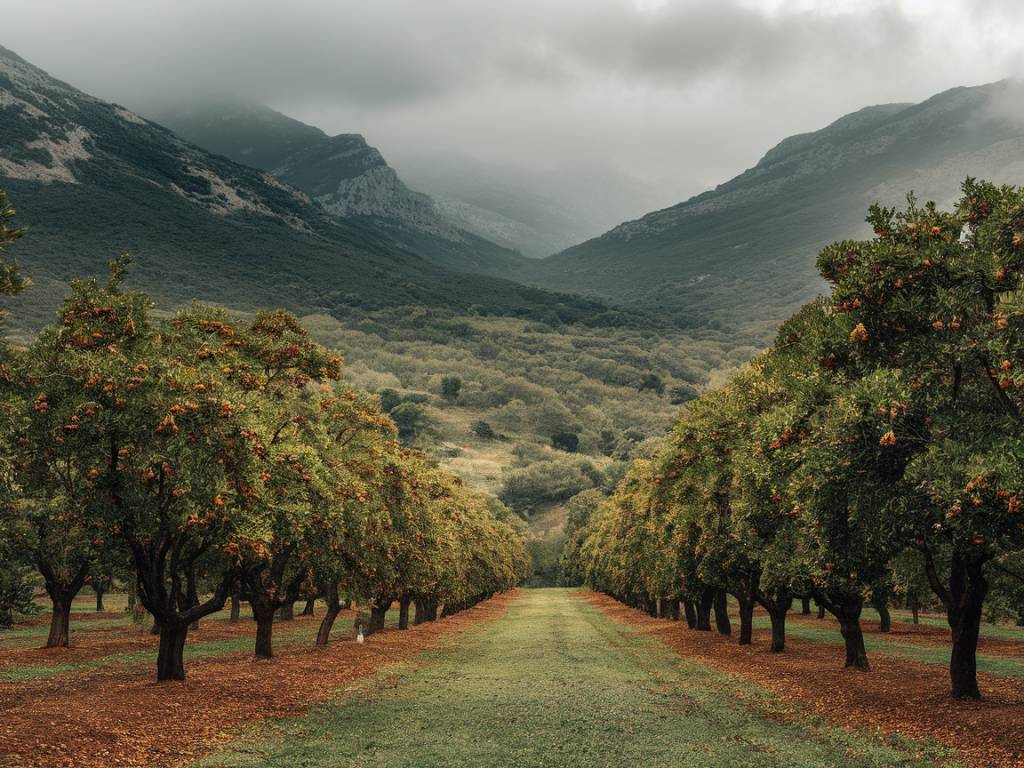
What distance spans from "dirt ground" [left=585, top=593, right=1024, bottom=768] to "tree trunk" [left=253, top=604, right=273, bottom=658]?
67.2 ft

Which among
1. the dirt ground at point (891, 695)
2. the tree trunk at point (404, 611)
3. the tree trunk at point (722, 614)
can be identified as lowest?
the tree trunk at point (404, 611)

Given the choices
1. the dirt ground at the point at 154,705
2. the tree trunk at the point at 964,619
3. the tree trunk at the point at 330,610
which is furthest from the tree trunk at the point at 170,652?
the tree trunk at the point at 964,619

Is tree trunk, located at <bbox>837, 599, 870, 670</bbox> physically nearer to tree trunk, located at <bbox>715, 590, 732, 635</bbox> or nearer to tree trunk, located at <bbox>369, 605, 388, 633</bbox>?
tree trunk, located at <bbox>715, 590, 732, 635</bbox>

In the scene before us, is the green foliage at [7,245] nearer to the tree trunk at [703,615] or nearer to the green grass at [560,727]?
the green grass at [560,727]

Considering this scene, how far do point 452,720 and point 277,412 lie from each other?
1124 cm

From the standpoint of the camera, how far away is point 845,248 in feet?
61.3

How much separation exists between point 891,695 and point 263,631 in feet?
85.5

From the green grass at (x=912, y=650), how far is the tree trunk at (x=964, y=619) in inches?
408

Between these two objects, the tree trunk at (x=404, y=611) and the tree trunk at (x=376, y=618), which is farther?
the tree trunk at (x=404, y=611)

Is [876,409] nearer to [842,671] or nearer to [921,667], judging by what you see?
[842,671]

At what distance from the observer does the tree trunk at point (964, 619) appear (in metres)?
20.5

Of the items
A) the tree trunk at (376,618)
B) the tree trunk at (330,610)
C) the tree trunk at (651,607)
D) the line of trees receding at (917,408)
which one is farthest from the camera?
the tree trunk at (651,607)

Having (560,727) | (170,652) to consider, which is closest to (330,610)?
(170,652)

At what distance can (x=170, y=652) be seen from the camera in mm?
24875
